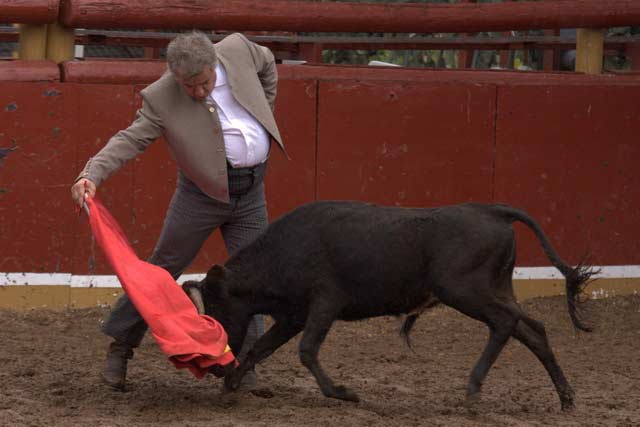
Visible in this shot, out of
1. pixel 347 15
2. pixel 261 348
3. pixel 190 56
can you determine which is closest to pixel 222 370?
pixel 261 348

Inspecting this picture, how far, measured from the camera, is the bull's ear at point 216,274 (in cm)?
611

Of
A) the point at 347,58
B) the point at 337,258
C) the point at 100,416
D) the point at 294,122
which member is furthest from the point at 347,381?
the point at 347,58

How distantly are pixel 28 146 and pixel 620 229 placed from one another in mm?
3900

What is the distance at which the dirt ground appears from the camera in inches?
229

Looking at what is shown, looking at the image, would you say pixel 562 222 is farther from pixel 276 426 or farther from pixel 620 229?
pixel 276 426

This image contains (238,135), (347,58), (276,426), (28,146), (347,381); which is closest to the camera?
(276,426)

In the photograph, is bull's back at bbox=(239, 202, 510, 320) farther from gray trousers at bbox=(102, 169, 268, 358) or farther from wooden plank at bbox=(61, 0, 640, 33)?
wooden plank at bbox=(61, 0, 640, 33)

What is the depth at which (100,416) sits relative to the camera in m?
5.76

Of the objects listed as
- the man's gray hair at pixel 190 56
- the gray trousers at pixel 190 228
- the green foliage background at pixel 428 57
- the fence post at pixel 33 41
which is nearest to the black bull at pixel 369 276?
the gray trousers at pixel 190 228

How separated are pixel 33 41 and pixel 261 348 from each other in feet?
9.69

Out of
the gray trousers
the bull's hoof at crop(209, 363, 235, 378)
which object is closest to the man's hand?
the gray trousers

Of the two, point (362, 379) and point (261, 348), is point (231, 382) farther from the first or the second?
point (362, 379)

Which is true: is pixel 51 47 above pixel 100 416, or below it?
above

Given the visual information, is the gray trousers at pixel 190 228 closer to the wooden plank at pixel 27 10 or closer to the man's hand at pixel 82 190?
the man's hand at pixel 82 190
